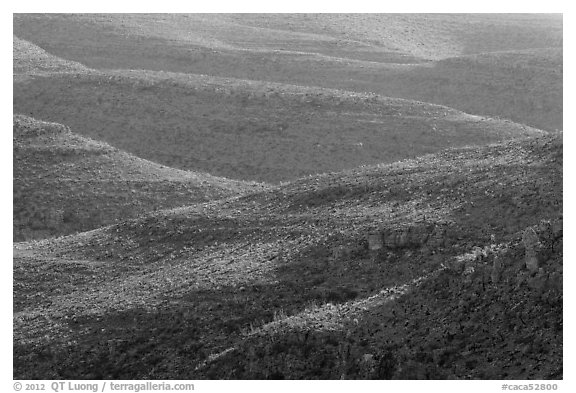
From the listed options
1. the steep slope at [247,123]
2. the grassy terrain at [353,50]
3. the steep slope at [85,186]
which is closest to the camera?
the steep slope at [85,186]

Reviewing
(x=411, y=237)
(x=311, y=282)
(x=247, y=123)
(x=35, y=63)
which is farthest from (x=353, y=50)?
(x=311, y=282)

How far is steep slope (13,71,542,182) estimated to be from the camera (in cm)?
4906

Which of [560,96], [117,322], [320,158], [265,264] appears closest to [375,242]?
[265,264]

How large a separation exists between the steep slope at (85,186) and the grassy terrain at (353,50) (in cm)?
2489

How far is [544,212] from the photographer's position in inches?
976

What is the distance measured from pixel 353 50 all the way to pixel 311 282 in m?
56.2

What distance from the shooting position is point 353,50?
7875 centimetres

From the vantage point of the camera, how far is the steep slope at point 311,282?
1966 centimetres

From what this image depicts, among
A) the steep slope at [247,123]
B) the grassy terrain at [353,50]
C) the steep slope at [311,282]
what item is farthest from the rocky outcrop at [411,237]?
the grassy terrain at [353,50]

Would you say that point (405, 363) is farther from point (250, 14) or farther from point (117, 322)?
point (250, 14)

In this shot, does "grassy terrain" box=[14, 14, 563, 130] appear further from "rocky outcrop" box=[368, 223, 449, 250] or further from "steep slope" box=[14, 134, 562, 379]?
"rocky outcrop" box=[368, 223, 449, 250]

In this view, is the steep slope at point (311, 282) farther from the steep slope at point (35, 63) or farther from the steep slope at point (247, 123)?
the steep slope at point (35, 63)

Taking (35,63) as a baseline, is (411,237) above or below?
below

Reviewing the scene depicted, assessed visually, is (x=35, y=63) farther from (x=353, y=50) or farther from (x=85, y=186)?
(x=85, y=186)
